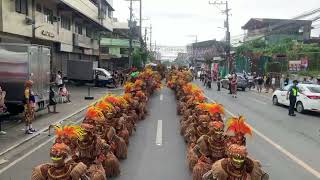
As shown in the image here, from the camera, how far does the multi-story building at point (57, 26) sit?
1044 inches

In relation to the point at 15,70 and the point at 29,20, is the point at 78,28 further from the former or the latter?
the point at 15,70

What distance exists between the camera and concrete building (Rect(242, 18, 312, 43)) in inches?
2628

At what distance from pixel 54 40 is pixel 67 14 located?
6.67 metres

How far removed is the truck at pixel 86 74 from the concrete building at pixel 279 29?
28.1 meters

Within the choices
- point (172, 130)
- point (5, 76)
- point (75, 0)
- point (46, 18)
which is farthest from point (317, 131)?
point (75, 0)

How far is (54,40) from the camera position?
3581 cm

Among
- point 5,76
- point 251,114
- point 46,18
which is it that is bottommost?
point 251,114

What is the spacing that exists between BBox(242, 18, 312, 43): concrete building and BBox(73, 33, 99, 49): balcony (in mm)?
23026

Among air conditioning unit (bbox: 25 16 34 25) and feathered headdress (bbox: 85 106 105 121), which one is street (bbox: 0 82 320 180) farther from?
air conditioning unit (bbox: 25 16 34 25)

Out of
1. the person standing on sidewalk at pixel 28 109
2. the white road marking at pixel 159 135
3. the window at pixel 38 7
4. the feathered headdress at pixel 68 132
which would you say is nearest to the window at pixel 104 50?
the window at pixel 38 7

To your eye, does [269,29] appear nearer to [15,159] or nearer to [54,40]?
[54,40]

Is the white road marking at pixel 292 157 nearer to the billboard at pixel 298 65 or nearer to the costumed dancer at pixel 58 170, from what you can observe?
the costumed dancer at pixel 58 170

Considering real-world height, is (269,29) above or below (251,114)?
above

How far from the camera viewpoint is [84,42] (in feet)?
158
